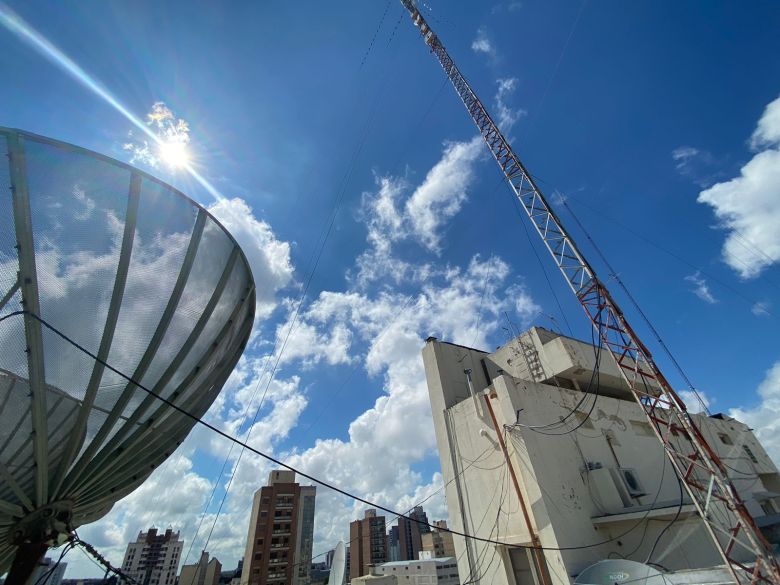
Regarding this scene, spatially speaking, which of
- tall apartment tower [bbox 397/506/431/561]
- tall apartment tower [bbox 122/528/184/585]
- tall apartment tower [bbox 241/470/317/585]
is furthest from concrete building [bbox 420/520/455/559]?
tall apartment tower [bbox 122/528/184/585]

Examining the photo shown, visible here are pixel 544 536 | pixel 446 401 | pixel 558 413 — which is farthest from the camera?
pixel 446 401

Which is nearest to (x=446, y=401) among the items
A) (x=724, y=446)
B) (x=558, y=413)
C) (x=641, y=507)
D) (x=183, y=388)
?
(x=558, y=413)

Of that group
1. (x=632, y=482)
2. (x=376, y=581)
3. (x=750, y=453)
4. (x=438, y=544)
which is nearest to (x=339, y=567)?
(x=376, y=581)

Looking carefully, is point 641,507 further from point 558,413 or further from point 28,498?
point 28,498

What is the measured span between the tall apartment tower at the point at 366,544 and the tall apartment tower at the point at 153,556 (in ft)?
161

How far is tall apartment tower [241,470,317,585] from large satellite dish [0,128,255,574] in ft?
147

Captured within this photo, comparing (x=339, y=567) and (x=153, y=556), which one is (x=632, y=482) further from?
(x=153, y=556)

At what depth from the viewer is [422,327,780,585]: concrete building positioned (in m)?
11.7

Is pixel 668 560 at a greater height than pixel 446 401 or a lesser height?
lesser

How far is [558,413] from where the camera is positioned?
14.6 metres

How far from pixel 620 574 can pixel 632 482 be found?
6221 mm

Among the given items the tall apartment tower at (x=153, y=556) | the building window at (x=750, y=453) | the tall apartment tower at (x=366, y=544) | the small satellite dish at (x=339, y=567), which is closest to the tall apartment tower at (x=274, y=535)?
the tall apartment tower at (x=366, y=544)

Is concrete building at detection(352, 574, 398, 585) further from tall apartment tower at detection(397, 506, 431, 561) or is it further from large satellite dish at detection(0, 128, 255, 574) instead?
tall apartment tower at detection(397, 506, 431, 561)

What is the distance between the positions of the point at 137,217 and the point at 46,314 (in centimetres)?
168
